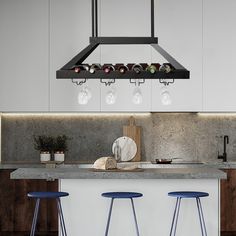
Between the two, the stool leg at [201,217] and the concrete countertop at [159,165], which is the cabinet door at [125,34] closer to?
the concrete countertop at [159,165]

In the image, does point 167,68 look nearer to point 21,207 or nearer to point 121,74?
point 121,74

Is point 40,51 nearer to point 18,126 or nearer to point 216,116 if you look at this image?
point 18,126

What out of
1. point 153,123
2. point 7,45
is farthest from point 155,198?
point 7,45

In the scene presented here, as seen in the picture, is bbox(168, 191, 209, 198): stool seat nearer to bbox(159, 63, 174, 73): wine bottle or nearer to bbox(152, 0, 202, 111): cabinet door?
bbox(159, 63, 174, 73): wine bottle

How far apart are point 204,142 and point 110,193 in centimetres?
264

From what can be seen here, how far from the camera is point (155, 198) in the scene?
5.53 meters

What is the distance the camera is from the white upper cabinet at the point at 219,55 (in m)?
7.30

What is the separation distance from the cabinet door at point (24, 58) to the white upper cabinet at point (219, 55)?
185cm


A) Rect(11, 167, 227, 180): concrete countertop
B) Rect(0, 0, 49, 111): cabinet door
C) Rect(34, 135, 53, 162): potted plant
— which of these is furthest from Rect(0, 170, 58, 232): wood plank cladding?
Rect(11, 167, 227, 180): concrete countertop

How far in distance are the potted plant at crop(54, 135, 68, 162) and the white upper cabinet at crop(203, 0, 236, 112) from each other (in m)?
1.69

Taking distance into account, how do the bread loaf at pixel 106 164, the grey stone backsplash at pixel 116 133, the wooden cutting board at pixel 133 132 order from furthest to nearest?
the grey stone backsplash at pixel 116 133 → the wooden cutting board at pixel 133 132 → the bread loaf at pixel 106 164

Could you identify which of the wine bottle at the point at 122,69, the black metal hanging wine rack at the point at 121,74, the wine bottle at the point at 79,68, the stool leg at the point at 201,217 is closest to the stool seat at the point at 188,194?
the stool leg at the point at 201,217

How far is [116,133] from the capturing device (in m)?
7.69

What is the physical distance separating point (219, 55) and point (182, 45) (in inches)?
17.4
